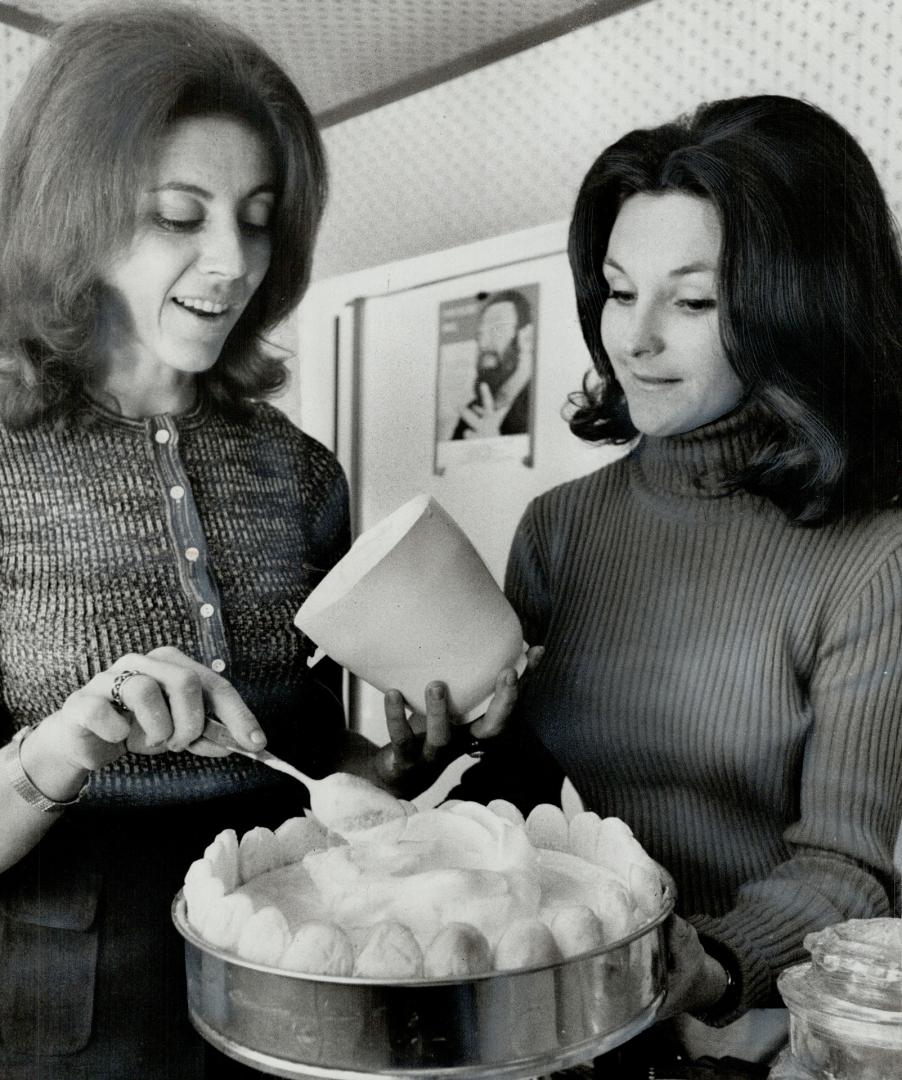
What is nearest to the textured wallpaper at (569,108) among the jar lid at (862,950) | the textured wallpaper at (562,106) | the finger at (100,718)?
the textured wallpaper at (562,106)

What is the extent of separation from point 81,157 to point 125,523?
0.31m

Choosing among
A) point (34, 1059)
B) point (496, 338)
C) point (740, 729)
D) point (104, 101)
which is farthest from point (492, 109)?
point (34, 1059)

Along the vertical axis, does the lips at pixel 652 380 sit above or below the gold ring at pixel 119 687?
above

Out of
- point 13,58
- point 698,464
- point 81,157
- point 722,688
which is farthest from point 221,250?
point 722,688

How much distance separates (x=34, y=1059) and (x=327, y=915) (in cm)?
39

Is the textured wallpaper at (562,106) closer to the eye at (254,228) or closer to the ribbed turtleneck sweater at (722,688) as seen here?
the eye at (254,228)

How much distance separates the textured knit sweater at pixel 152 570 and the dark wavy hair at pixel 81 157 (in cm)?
6

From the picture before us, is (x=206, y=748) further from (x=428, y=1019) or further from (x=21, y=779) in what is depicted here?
(x=428, y=1019)

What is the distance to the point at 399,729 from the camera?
2.99 feet

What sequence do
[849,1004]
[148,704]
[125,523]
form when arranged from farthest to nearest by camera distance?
[125,523], [148,704], [849,1004]

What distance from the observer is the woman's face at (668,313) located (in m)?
0.88

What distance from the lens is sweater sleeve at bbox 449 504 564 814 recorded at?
3.17ft

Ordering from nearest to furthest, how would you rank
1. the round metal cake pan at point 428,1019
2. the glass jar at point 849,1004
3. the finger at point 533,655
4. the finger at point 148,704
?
the round metal cake pan at point 428,1019, the glass jar at point 849,1004, the finger at point 148,704, the finger at point 533,655

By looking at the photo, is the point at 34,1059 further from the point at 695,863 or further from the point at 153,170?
the point at 153,170
